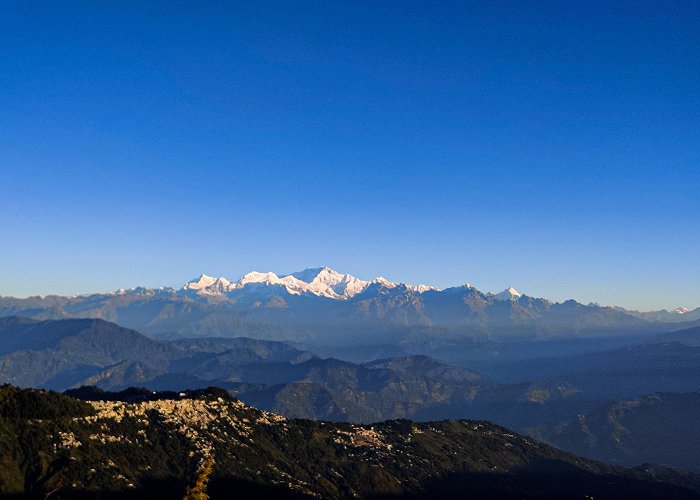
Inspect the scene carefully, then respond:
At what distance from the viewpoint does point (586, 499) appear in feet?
212

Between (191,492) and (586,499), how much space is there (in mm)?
40466

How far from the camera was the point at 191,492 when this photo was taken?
68.3 meters
